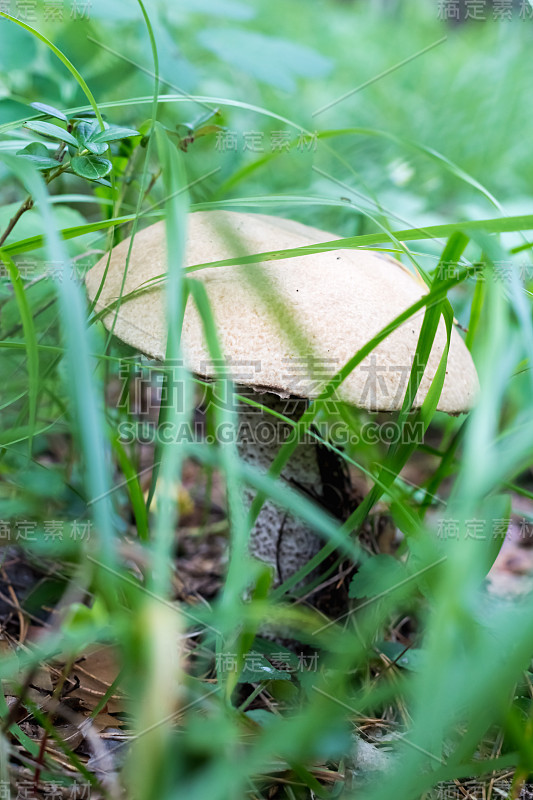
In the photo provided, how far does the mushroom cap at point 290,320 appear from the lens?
2.63 feet

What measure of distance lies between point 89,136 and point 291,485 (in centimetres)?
70

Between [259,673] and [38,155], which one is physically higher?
[38,155]

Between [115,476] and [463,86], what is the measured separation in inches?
140

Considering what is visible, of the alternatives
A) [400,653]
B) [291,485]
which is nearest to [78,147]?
[291,485]

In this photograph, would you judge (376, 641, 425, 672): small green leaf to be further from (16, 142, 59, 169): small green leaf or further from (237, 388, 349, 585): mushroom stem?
(16, 142, 59, 169): small green leaf

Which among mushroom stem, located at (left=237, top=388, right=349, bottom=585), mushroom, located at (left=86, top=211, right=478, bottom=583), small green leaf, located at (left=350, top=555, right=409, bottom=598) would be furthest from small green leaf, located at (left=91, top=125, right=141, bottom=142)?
small green leaf, located at (left=350, top=555, right=409, bottom=598)

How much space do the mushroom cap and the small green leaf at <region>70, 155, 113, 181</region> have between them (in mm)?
138

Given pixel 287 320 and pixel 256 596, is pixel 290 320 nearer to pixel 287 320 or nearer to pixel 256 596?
pixel 287 320

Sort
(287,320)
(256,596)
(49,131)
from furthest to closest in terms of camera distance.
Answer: (49,131) → (287,320) → (256,596)

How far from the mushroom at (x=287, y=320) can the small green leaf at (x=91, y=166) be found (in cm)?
14

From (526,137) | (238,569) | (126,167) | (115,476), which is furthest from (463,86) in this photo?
(238,569)

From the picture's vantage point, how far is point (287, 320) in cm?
75

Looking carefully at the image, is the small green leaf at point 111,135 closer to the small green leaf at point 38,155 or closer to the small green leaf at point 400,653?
the small green leaf at point 38,155

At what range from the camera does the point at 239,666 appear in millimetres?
665
